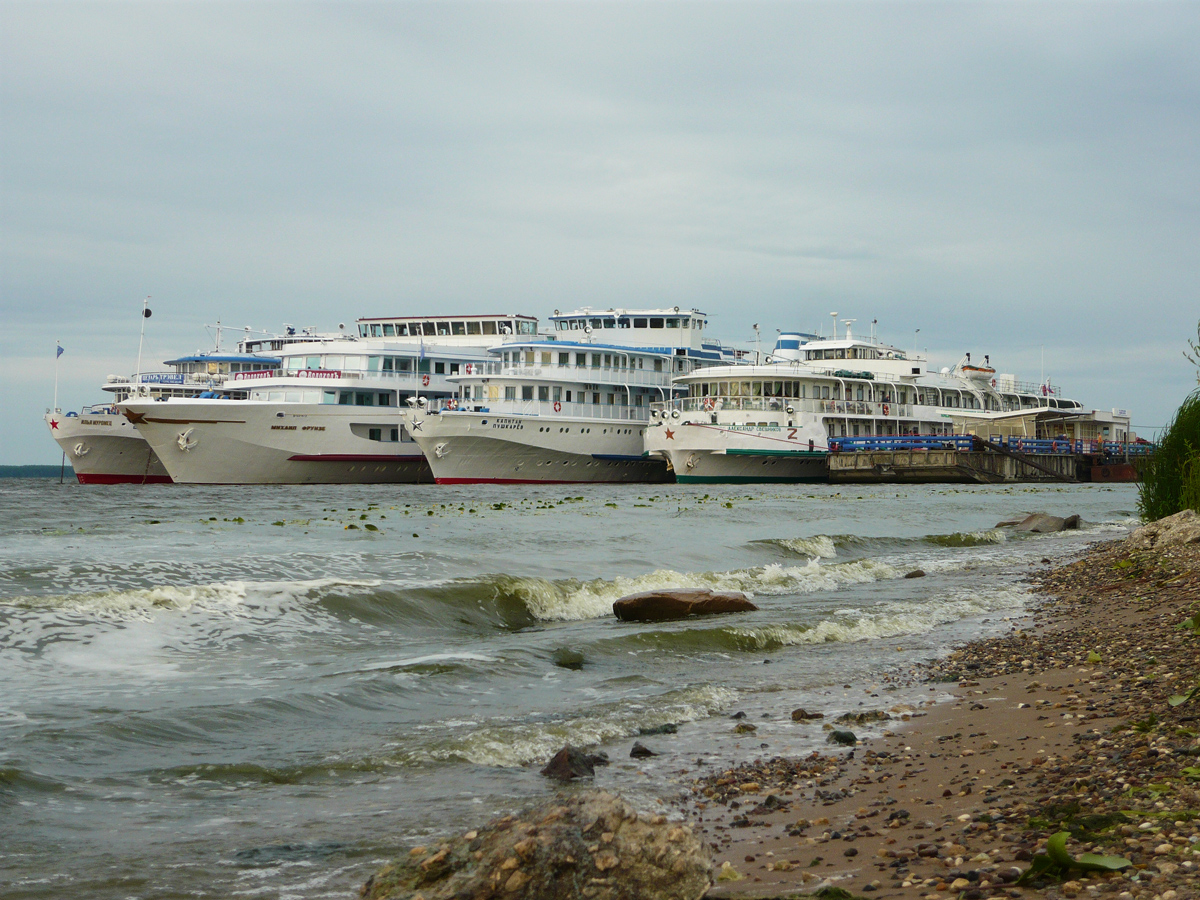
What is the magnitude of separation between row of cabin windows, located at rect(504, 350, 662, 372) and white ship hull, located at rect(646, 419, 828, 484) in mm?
5902

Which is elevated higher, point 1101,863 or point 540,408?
point 540,408

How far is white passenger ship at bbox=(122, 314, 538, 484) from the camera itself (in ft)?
181

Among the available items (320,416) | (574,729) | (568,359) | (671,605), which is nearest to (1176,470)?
(671,605)

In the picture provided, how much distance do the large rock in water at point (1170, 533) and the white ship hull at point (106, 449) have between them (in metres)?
54.3

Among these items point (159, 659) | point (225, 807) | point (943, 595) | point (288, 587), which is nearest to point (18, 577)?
point (288, 587)

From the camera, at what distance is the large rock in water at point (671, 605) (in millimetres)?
14000

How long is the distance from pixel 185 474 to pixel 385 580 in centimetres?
4399

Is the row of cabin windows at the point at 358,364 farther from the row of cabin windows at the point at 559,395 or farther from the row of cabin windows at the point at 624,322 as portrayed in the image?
the row of cabin windows at the point at 624,322

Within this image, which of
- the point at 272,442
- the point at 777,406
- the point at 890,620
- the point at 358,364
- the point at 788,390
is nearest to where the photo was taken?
the point at 890,620

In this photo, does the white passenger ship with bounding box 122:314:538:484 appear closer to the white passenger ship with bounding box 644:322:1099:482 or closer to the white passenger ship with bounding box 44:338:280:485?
the white passenger ship with bounding box 44:338:280:485

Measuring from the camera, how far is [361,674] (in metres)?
10.0

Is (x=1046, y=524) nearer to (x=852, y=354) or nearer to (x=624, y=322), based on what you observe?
(x=624, y=322)

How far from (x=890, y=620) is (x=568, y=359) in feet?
154

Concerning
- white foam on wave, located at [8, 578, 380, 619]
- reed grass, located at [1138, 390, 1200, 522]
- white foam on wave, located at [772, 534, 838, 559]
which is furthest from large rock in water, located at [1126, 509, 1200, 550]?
white foam on wave, located at [8, 578, 380, 619]
